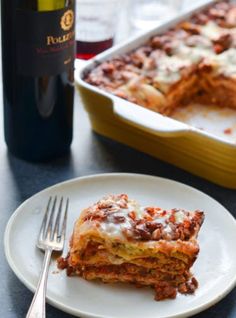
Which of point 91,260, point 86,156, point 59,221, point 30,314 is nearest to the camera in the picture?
point 30,314

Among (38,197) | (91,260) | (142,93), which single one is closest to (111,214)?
(91,260)

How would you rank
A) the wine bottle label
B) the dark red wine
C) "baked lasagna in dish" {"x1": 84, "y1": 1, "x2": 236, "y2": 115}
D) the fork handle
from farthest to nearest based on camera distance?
the dark red wine
"baked lasagna in dish" {"x1": 84, "y1": 1, "x2": 236, "y2": 115}
the wine bottle label
the fork handle

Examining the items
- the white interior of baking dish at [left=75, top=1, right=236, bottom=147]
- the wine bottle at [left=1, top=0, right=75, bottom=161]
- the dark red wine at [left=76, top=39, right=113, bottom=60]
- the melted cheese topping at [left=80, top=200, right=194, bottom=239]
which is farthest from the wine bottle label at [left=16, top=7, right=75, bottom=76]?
the dark red wine at [left=76, top=39, right=113, bottom=60]

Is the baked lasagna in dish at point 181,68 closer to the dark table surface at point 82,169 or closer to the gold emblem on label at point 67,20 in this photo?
the dark table surface at point 82,169

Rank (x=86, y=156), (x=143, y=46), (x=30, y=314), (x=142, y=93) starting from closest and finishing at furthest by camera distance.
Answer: (x=30, y=314) → (x=86, y=156) → (x=142, y=93) → (x=143, y=46)

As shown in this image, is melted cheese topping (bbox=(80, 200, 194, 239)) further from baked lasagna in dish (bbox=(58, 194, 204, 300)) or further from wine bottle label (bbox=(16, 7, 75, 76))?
wine bottle label (bbox=(16, 7, 75, 76))

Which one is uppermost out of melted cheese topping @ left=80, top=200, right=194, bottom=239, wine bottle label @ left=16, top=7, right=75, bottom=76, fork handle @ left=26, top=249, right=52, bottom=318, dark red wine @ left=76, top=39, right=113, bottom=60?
wine bottle label @ left=16, top=7, right=75, bottom=76

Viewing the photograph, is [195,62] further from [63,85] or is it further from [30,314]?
[30,314]
